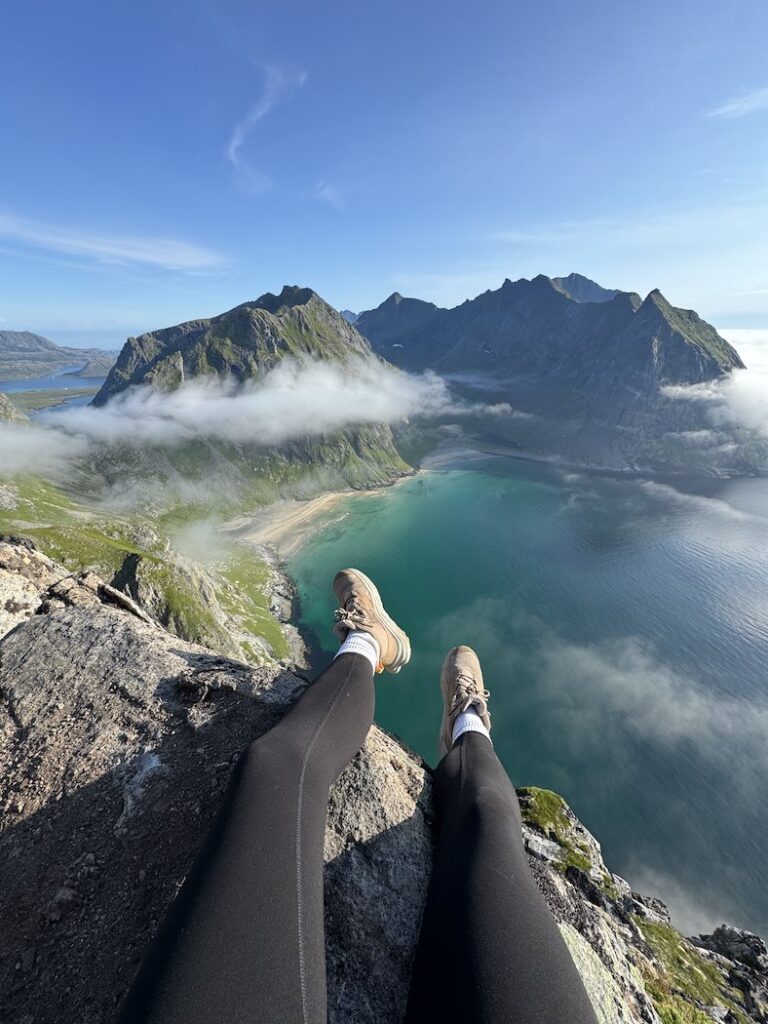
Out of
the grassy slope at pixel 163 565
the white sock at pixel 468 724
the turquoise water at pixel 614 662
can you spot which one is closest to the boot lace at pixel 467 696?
the white sock at pixel 468 724

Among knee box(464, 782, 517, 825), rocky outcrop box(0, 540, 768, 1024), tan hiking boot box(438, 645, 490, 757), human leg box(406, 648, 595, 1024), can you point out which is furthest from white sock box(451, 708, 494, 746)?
human leg box(406, 648, 595, 1024)

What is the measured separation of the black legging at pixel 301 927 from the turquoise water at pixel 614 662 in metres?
74.3

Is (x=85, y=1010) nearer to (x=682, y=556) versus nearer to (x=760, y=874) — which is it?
(x=760, y=874)

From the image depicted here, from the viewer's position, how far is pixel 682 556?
154 m

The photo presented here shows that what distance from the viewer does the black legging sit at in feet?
10.9

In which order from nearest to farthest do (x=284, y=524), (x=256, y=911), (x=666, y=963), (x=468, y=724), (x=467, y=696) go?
(x=256, y=911), (x=666, y=963), (x=468, y=724), (x=467, y=696), (x=284, y=524)

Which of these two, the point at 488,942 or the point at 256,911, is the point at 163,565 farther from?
the point at 488,942

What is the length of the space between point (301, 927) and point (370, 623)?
265 inches

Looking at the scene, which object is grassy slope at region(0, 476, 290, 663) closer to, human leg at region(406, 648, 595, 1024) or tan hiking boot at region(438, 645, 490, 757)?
tan hiking boot at region(438, 645, 490, 757)

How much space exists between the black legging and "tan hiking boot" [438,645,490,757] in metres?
3.23

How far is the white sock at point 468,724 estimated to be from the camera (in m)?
8.11

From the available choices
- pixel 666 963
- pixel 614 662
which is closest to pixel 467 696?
pixel 666 963

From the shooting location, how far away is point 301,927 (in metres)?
3.90

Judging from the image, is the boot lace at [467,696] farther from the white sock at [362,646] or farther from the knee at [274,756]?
the knee at [274,756]
